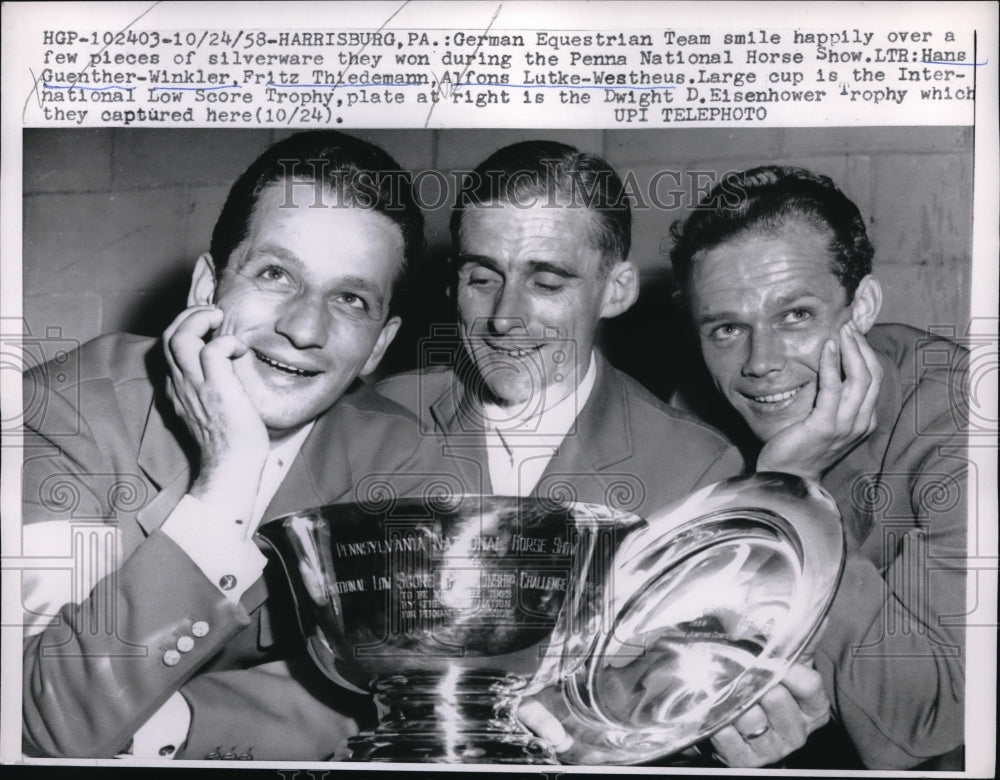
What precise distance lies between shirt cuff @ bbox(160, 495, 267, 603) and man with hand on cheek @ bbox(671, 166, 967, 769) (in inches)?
37.3

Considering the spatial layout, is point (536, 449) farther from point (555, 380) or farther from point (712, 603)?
point (712, 603)

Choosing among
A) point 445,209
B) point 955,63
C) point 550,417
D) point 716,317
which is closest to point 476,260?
point 445,209

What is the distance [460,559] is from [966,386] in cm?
103

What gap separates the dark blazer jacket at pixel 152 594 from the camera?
6.85ft

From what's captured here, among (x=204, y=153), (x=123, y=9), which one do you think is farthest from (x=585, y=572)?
(x=123, y=9)

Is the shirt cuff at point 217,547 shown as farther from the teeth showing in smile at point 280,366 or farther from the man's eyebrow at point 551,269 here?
the man's eyebrow at point 551,269

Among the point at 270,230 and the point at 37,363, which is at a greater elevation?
the point at 270,230

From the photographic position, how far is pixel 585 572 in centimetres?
210

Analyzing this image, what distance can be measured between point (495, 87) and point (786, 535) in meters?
1.03

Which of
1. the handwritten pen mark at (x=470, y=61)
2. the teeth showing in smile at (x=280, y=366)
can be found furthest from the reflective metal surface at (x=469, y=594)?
the handwritten pen mark at (x=470, y=61)

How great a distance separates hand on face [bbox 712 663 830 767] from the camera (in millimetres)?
2098

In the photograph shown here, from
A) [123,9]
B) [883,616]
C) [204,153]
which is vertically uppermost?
[123,9]

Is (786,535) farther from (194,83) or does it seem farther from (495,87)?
(194,83)

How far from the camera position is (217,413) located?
2.09 meters
